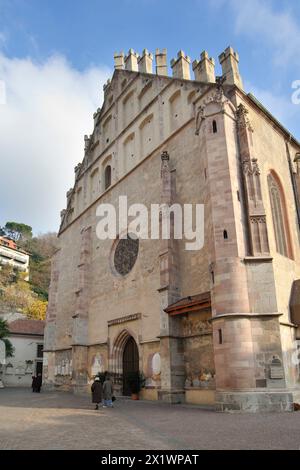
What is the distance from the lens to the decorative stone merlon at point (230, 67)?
1582 centimetres

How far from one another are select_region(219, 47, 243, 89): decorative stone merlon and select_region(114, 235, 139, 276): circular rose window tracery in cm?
879

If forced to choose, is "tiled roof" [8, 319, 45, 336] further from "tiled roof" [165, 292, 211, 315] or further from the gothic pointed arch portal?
"tiled roof" [165, 292, 211, 315]

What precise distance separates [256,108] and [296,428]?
43.8 feet

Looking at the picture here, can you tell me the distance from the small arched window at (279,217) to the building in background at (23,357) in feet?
104

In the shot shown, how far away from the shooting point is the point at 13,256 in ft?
270

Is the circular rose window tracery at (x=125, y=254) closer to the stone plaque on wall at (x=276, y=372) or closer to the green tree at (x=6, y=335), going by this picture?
the stone plaque on wall at (x=276, y=372)

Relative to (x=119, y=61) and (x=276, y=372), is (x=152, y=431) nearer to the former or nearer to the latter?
(x=276, y=372)

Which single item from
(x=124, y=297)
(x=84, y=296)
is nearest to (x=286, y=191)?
(x=124, y=297)

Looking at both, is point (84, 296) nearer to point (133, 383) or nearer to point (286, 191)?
point (133, 383)

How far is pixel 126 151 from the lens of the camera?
22781 mm

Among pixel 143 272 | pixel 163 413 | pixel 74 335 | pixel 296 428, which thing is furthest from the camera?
pixel 74 335

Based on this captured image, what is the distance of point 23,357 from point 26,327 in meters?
3.22

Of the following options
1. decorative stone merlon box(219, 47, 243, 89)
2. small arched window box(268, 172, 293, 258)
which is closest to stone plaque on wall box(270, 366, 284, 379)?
small arched window box(268, 172, 293, 258)

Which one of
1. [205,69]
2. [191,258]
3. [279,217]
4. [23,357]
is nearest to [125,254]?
[191,258]
